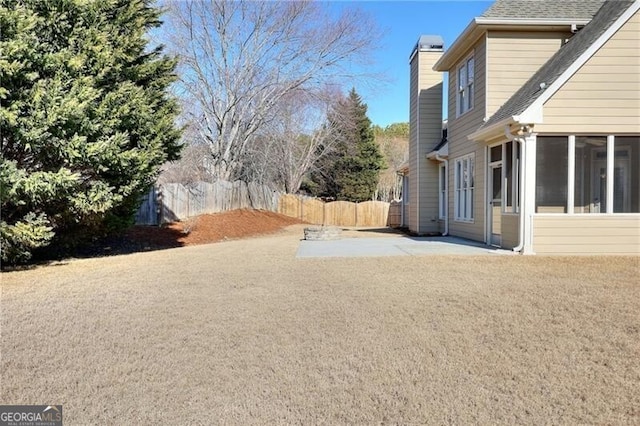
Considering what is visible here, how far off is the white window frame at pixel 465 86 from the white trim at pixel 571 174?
3568 millimetres

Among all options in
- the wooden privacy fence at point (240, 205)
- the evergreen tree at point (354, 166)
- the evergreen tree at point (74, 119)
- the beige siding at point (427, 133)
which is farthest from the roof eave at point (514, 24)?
the evergreen tree at point (354, 166)

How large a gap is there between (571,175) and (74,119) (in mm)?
9516

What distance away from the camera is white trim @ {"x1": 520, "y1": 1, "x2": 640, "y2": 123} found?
9.27 m

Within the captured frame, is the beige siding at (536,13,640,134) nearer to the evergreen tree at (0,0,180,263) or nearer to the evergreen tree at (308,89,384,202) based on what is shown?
the evergreen tree at (0,0,180,263)

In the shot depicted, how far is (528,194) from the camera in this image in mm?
Answer: 9633

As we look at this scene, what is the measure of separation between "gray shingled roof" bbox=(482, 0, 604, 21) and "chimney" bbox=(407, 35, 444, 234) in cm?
467

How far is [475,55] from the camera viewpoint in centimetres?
1235

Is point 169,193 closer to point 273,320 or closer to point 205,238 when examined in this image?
point 205,238

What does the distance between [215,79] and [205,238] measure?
9.43m

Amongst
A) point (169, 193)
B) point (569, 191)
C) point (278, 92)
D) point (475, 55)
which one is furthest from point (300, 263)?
point (278, 92)

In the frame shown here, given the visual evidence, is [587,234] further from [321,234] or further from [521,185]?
[321,234]

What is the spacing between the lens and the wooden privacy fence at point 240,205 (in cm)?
1730

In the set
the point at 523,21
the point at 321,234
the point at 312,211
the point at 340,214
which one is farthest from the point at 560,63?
the point at 312,211

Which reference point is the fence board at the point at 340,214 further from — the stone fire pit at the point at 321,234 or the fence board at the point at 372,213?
the stone fire pit at the point at 321,234
